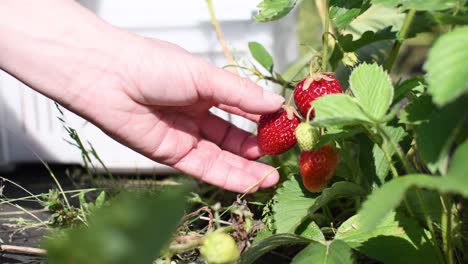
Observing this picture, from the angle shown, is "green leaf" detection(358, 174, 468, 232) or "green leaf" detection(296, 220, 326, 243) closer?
"green leaf" detection(358, 174, 468, 232)

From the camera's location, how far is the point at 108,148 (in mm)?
1623

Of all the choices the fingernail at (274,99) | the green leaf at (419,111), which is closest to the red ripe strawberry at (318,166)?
the fingernail at (274,99)

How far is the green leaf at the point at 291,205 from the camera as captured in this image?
998 millimetres

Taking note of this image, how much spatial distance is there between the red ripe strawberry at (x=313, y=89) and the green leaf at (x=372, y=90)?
0.43ft

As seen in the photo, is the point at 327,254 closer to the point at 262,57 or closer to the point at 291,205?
the point at 291,205

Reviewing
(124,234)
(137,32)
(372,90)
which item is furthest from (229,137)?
(124,234)

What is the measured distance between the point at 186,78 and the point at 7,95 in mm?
757

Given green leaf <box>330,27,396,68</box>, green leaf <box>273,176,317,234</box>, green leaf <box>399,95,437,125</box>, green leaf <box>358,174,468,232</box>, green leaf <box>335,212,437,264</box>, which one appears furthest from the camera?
green leaf <box>330,27,396,68</box>

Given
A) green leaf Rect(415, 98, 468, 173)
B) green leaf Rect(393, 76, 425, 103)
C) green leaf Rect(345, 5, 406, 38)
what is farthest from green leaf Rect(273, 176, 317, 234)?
green leaf Rect(345, 5, 406, 38)

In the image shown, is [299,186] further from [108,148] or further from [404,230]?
[108,148]

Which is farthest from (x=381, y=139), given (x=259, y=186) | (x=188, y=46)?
(x=188, y=46)

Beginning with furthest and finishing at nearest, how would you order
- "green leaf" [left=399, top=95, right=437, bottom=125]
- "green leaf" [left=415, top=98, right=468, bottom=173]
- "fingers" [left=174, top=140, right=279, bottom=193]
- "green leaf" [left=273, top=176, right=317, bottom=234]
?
"fingers" [left=174, top=140, right=279, bottom=193]
"green leaf" [left=273, top=176, right=317, bottom=234]
"green leaf" [left=399, top=95, right=437, bottom=125]
"green leaf" [left=415, top=98, right=468, bottom=173]

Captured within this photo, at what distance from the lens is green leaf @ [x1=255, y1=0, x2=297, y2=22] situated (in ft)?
3.57

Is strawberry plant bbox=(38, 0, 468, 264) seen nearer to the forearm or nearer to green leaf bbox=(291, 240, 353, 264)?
green leaf bbox=(291, 240, 353, 264)
